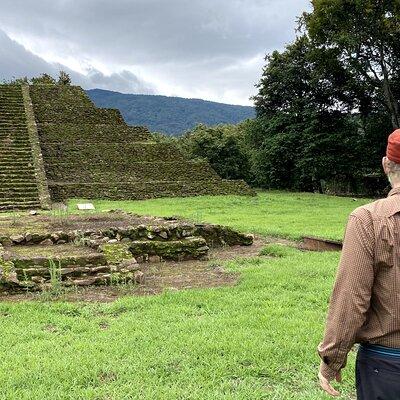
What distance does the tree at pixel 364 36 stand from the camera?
23938mm

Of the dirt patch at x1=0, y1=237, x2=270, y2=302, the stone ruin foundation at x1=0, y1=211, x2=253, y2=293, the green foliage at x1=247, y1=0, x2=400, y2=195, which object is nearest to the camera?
the dirt patch at x1=0, y1=237, x2=270, y2=302

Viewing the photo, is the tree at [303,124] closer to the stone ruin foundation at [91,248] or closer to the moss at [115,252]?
the stone ruin foundation at [91,248]

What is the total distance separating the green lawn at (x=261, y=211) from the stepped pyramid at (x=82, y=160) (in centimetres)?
165

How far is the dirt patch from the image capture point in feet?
22.3

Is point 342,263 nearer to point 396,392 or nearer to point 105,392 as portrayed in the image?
point 396,392

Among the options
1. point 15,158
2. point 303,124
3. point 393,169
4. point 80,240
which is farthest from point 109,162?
point 393,169

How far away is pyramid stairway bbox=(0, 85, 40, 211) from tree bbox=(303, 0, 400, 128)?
15748 mm

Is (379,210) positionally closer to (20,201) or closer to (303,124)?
(20,201)

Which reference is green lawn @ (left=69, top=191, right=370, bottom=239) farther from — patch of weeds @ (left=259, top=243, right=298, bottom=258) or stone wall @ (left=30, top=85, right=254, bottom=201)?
patch of weeds @ (left=259, top=243, right=298, bottom=258)

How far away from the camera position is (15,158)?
78.1 ft

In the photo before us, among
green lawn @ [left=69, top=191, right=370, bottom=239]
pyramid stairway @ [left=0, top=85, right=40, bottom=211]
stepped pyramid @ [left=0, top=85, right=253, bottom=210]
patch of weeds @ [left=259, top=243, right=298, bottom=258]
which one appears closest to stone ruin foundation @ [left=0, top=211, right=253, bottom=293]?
patch of weeds @ [left=259, top=243, right=298, bottom=258]

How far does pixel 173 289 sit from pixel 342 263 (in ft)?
16.3

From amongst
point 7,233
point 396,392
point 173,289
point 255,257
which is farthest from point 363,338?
point 7,233

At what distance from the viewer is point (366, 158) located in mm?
30422
